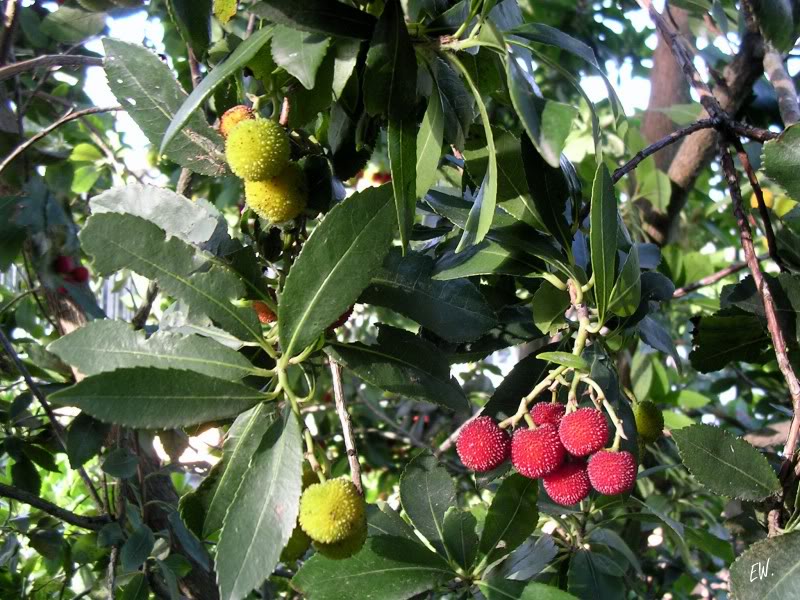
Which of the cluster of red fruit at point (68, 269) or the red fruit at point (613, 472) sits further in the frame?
the cluster of red fruit at point (68, 269)

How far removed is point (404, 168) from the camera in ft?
1.98

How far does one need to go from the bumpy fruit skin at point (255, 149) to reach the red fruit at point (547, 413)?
1.06 ft

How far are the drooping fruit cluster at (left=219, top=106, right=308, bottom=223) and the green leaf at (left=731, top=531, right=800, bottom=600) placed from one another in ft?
1.56

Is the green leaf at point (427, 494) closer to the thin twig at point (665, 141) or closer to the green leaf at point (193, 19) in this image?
the thin twig at point (665, 141)

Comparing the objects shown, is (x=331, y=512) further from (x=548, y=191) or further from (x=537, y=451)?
(x=548, y=191)

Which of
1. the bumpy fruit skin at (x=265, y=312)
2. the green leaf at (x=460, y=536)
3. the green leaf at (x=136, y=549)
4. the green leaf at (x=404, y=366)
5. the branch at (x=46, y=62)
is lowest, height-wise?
the green leaf at (x=136, y=549)

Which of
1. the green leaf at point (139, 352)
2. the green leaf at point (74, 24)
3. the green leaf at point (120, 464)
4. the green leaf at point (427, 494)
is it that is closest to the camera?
the green leaf at point (139, 352)

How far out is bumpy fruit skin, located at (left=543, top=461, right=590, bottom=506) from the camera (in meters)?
0.71

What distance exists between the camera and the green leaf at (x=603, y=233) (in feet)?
2.13

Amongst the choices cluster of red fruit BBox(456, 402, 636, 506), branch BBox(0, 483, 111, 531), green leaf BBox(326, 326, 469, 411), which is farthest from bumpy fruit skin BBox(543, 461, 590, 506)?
branch BBox(0, 483, 111, 531)

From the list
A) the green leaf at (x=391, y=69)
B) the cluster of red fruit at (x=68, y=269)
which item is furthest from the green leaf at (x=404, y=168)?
the cluster of red fruit at (x=68, y=269)

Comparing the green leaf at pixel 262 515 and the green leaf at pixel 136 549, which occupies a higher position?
the green leaf at pixel 262 515

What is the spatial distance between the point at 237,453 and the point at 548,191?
1.22ft

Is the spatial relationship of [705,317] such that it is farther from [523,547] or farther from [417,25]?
[417,25]
